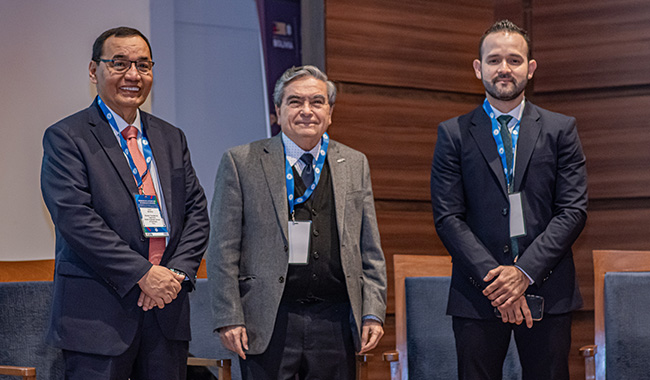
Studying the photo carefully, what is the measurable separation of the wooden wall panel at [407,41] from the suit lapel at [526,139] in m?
1.85

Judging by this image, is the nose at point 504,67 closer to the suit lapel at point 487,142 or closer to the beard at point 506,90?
the beard at point 506,90

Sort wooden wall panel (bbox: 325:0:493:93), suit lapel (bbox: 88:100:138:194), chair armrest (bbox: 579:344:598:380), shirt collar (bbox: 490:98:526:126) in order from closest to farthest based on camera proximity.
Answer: suit lapel (bbox: 88:100:138:194) < shirt collar (bbox: 490:98:526:126) < chair armrest (bbox: 579:344:598:380) < wooden wall panel (bbox: 325:0:493:93)

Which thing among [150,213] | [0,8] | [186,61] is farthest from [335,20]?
[150,213]

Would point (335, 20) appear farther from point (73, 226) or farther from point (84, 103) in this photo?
point (73, 226)

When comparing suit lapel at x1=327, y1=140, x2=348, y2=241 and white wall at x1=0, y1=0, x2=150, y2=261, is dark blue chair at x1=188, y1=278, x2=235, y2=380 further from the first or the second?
white wall at x1=0, y1=0, x2=150, y2=261

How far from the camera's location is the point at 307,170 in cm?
267

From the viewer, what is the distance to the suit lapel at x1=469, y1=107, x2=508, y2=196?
252cm

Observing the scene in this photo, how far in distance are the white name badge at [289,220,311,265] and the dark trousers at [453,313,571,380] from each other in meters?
0.58

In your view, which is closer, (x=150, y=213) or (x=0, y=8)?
(x=150, y=213)

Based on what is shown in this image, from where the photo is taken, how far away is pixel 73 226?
220 cm

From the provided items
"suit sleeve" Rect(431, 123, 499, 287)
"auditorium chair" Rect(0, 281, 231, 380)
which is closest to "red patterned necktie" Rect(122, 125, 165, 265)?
"auditorium chair" Rect(0, 281, 231, 380)

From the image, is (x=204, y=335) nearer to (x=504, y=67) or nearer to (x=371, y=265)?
(x=371, y=265)

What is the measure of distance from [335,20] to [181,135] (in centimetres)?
198

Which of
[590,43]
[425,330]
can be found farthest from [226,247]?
[590,43]
